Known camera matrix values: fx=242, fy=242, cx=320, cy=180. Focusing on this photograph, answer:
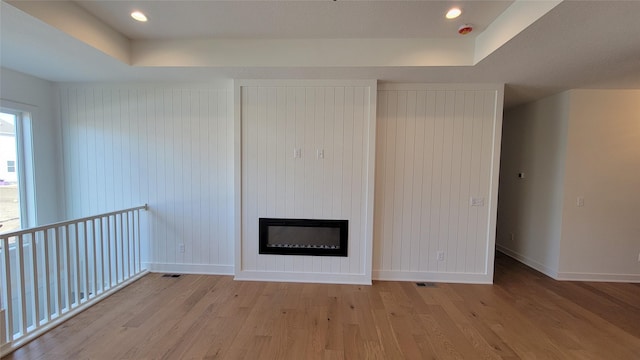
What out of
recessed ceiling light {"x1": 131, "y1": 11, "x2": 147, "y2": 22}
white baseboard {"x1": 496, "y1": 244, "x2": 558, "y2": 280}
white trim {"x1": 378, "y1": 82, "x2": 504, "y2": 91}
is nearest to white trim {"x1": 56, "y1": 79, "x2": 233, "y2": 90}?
recessed ceiling light {"x1": 131, "y1": 11, "x2": 147, "y2": 22}

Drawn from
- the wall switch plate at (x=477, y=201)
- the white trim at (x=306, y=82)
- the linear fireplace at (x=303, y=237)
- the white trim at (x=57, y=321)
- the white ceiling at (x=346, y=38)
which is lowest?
the white trim at (x=57, y=321)

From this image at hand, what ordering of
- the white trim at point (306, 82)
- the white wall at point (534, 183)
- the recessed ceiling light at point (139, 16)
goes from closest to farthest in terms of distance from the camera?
the recessed ceiling light at point (139, 16), the white trim at point (306, 82), the white wall at point (534, 183)

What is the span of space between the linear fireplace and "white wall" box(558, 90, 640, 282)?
2.95 m

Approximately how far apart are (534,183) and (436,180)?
1.79 meters

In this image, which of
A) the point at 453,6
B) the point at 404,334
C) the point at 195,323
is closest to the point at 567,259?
the point at 404,334

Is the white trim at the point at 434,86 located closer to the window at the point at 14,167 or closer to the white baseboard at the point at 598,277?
the white baseboard at the point at 598,277

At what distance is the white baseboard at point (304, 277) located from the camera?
3035 mm

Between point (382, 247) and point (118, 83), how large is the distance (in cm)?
404

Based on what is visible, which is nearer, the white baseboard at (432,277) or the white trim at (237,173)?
the white trim at (237,173)

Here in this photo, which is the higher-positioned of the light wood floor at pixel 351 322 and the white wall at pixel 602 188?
the white wall at pixel 602 188

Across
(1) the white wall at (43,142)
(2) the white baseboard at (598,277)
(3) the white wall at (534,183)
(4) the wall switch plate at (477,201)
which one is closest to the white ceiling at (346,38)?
(1) the white wall at (43,142)

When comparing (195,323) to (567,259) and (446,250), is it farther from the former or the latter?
(567,259)

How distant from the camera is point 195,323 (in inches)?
87.3

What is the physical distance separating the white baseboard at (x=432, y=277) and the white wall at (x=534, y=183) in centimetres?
111
